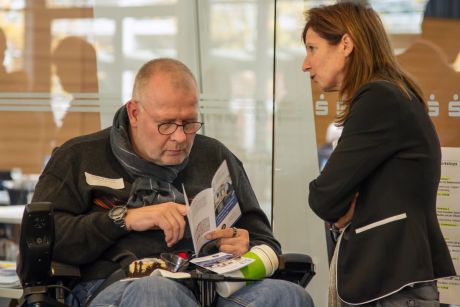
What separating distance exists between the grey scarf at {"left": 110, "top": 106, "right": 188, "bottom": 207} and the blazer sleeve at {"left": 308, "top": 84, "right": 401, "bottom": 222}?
709 mm

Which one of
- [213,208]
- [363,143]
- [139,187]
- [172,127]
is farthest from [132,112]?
[363,143]

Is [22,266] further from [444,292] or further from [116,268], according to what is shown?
[444,292]

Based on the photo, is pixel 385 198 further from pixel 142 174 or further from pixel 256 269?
pixel 142 174

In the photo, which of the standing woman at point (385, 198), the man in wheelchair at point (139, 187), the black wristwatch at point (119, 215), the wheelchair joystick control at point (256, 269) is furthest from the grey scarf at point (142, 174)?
the standing woman at point (385, 198)

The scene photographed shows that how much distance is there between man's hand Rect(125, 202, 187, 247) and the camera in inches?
112

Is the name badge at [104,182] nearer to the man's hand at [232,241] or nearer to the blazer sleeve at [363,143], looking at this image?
the man's hand at [232,241]

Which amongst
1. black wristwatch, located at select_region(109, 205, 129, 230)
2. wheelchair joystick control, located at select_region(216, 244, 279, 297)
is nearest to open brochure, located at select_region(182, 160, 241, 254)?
wheelchair joystick control, located at select_region(216, 244, 279, 297)

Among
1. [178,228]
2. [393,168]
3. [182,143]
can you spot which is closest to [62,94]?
[182,143]

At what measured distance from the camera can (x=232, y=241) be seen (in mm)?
2938

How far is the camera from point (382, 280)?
2621 millimetres

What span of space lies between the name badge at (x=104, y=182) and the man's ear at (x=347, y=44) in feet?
3.21

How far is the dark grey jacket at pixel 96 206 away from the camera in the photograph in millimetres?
2918

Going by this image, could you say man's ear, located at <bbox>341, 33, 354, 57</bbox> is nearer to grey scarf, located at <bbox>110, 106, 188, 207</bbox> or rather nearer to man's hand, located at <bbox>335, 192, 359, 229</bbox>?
man's hand, located at <bbox>335, 192, 359, 229</bbox>

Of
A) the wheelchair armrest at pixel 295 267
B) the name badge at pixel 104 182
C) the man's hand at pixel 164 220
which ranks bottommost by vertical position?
the wheelchair armrest at pixel 295 267
